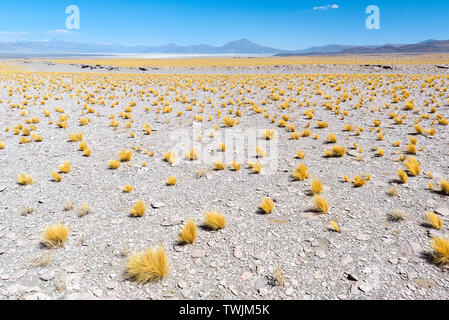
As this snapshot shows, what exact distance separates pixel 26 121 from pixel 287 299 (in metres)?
12.4

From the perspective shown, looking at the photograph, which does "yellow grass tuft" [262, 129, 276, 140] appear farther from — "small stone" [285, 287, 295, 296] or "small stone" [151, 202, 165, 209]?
"small stone" [285, 287, 295, 296]

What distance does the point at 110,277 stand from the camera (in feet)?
11.5

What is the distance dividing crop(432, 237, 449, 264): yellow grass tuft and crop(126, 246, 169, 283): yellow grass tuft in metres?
3.50

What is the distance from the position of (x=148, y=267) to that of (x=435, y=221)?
426cm

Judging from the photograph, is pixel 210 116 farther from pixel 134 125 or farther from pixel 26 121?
pixel 26 121

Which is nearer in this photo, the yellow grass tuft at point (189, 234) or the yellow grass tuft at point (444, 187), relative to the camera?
the yellow grass tuft at point (189, 234)

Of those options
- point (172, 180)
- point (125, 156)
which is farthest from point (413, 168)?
point (125, 156)

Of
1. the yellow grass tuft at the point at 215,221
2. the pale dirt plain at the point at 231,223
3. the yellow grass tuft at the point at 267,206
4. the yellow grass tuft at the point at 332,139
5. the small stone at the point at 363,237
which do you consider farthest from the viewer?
the yellow grass tuft at the point at 332,139

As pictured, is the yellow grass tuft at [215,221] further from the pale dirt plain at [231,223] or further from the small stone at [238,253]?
the small stone at [238,253]

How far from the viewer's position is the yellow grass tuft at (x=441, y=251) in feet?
11.4

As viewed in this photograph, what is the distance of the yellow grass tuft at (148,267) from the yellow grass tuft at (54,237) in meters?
1.32

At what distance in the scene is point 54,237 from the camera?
162 inches

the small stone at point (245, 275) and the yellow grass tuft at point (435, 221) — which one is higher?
the yellow grass tuft at point (435, 221)

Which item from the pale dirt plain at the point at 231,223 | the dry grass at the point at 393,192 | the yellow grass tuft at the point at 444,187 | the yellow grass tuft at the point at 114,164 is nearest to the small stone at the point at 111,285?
the pale dirt plain at the point at 231,223
